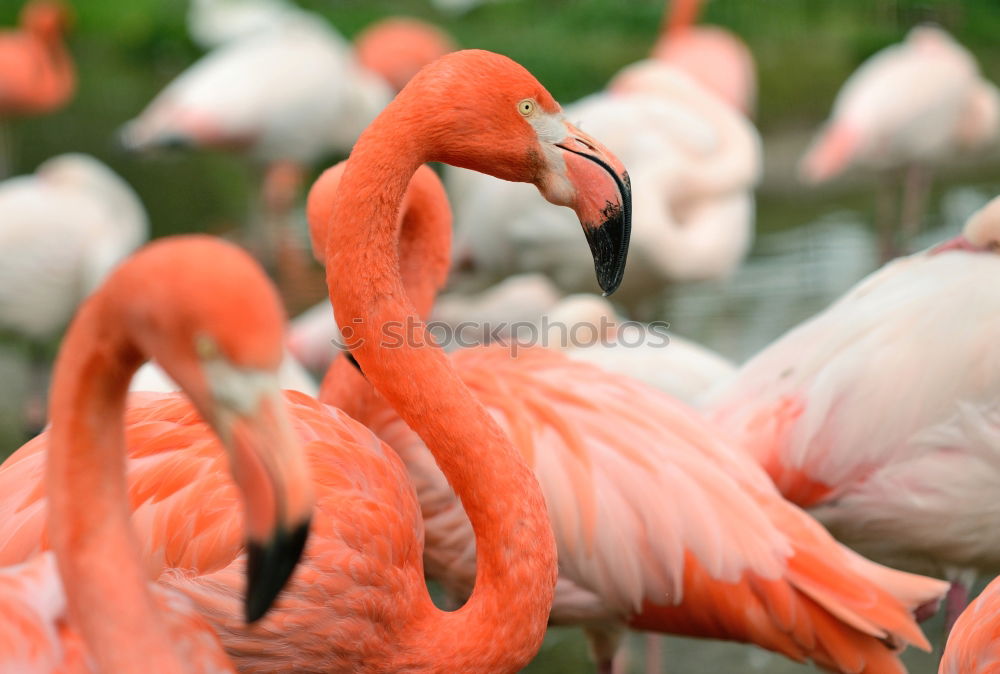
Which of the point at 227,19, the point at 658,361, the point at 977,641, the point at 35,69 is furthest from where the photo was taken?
the point at 227,19

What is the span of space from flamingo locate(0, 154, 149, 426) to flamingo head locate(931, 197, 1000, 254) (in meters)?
3.21

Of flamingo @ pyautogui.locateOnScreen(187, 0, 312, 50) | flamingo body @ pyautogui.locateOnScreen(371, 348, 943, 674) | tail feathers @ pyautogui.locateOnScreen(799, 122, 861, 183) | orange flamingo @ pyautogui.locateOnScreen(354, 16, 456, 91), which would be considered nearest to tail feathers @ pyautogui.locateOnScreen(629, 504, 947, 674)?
flamingo body @ pyautogui.locateOnScreen(371, 348, 943, 674)

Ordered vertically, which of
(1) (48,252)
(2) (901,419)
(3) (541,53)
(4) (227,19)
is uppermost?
(2) (901,419)

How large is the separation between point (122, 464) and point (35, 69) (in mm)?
7249

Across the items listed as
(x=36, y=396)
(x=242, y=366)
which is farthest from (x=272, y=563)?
(x=36, y=396)

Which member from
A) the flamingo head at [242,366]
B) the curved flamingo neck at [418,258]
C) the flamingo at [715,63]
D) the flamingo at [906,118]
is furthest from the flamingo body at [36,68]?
the flamingo head at [242,366]

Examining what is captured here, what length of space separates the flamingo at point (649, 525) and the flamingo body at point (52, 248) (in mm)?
2516

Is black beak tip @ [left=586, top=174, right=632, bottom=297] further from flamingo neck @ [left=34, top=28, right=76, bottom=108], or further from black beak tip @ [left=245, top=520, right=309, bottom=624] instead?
flamingo neck @ [left=34, top=28, right=76, bottom=108]

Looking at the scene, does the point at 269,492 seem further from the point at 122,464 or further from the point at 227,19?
the point at 227,19

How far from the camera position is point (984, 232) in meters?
2.66

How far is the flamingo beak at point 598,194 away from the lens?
207cm

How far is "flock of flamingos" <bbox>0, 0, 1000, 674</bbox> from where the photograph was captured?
4.60ft

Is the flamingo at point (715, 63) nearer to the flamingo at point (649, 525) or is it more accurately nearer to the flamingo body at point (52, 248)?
the flamingo body at point (52, 248)

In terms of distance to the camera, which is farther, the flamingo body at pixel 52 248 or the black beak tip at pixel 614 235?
the flamingo body at pixel 52 248
